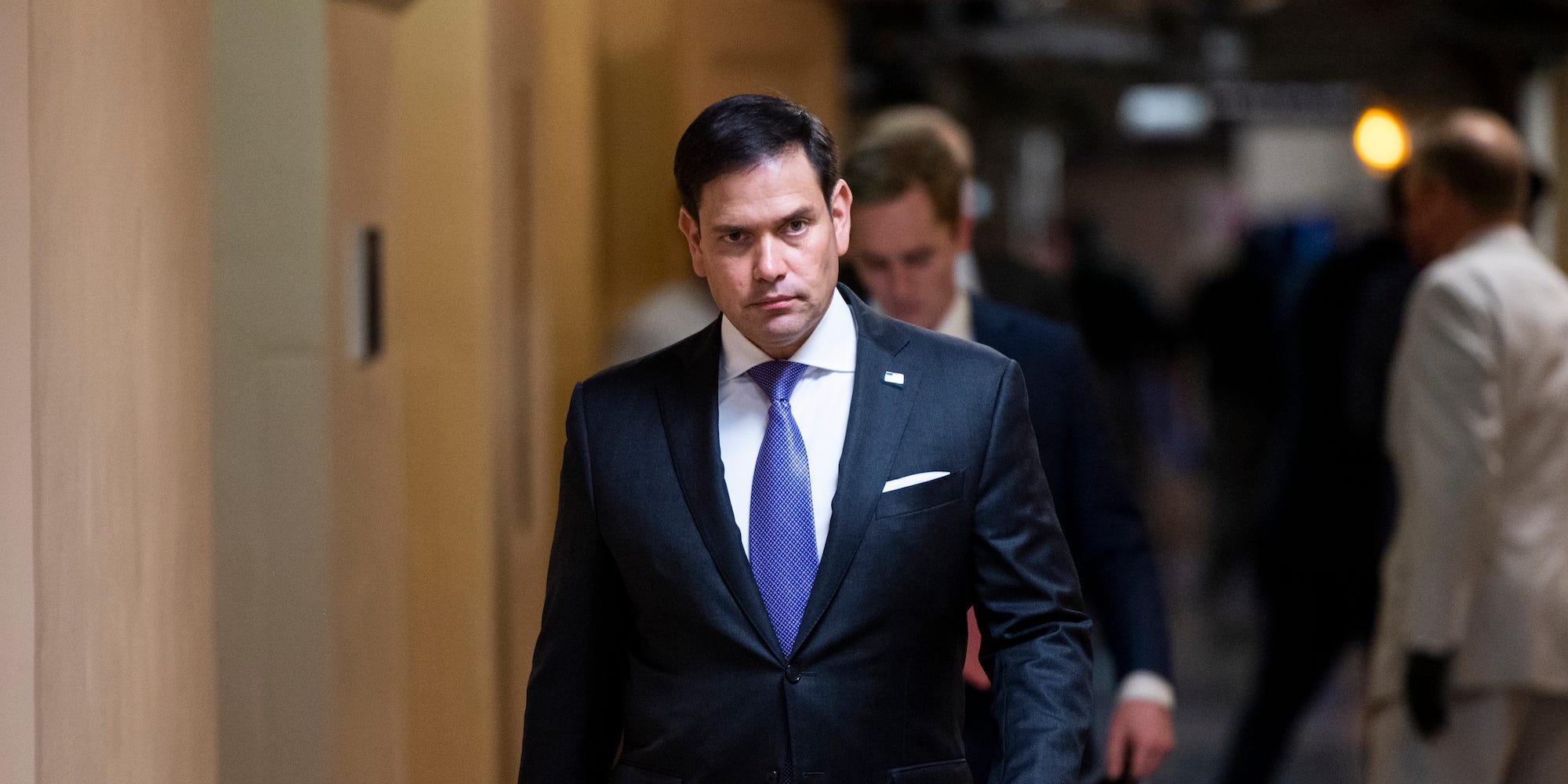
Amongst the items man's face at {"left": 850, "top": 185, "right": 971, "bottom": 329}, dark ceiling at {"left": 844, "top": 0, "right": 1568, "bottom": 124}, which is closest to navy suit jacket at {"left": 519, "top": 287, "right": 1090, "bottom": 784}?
man's face at {"left": 850, "top": 185, "right": 971, "bottom": 329}

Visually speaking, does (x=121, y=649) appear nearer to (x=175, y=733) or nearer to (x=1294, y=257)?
(x=175, y=733)

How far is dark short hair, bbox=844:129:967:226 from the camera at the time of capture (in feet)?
7.85

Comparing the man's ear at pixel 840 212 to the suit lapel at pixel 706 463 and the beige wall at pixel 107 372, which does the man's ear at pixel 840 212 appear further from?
the beige wall at pixel 107 372

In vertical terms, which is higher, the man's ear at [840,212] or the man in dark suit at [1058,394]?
the man's ear at [840,212]

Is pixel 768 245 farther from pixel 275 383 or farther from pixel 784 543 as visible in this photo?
pixel 275 383

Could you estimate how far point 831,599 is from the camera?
171 cm

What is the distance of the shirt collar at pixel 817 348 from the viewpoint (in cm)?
175

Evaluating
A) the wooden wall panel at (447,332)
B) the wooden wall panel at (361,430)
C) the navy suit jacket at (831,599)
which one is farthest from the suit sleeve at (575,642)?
the wooden wall panel at (447,332)

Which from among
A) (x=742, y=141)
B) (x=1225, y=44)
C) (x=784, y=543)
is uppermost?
(x=1225, y=44)

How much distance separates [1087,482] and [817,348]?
99 cm

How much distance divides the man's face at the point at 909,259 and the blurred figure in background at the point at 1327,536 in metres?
2.76

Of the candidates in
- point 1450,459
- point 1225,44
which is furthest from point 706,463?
point 1225,44

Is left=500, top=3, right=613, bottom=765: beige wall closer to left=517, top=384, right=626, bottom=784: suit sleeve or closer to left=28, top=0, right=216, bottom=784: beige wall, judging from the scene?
left=28, top=0, right=216, bottom=784: beige wall

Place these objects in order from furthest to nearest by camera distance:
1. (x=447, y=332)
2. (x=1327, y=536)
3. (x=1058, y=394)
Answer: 1. (x=1327, y=536)
2. (x=447, y=332)
3. (x=1058, y=394)
